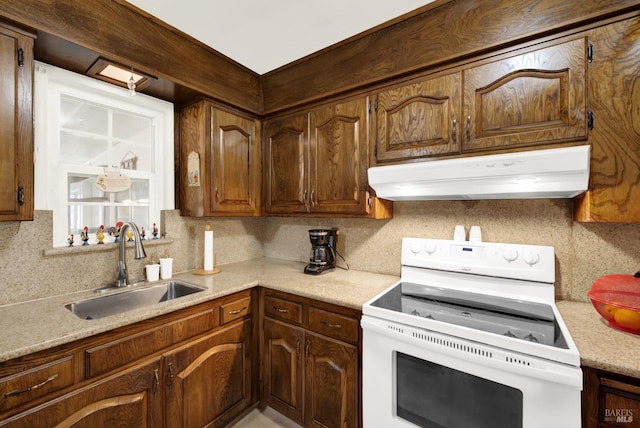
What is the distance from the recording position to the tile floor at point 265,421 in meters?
1.75

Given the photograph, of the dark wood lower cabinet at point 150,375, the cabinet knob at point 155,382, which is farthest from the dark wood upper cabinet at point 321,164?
the cabinet knob at point 155,382

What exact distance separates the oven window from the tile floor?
89 centimetres

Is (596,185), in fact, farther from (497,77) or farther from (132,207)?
(132,207)

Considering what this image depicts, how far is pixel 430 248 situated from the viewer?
1.66 metres

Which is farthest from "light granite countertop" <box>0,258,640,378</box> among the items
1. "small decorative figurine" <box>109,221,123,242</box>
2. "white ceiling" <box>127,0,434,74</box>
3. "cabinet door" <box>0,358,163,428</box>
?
"white ceiling" <box>127,0,434,74</box>

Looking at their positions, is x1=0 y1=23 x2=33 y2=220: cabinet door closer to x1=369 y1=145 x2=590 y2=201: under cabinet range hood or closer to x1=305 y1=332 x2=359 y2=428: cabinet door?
x1=305 y1=332 x2=359 y2=428: cabinet door

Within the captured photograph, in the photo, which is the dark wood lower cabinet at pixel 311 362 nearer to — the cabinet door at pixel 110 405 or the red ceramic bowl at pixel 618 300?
the cabinet door at pixel 110 405

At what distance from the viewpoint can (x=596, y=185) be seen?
45.1 inches

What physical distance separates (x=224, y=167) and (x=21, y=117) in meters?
1.01

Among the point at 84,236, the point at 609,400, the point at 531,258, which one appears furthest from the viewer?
the point at 84,236

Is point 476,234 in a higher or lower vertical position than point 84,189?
lower

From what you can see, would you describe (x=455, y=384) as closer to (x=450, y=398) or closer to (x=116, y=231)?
(x=450, y=398)

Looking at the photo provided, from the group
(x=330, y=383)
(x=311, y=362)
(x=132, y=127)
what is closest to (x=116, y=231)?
(x=132, y=127)

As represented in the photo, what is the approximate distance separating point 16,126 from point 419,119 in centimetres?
188
